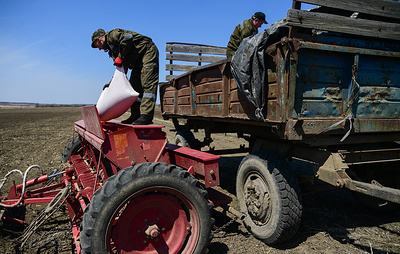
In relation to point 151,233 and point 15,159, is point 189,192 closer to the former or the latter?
point 151,233

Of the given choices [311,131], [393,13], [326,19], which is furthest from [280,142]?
[393,13]

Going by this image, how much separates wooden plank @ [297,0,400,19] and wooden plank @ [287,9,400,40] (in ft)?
0.34

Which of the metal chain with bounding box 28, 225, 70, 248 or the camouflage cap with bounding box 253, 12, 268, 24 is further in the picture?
the camouflage cap with bounding box 253, 12, 268, 24

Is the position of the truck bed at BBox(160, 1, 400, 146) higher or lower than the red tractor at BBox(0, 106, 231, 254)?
higher

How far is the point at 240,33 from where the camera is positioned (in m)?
5.02

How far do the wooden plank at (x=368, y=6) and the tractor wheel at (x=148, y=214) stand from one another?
2.11 metres

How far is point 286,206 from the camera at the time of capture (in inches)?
113

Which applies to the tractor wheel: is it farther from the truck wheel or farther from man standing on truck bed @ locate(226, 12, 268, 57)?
man standing on truck bed @ locate(226, 12, 268, 57)

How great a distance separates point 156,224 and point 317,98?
204 cm

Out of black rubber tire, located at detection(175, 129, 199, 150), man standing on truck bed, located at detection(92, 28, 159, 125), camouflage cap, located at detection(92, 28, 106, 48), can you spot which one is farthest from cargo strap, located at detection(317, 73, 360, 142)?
black rubber tire, located at detection(175, 129, 199, 150)

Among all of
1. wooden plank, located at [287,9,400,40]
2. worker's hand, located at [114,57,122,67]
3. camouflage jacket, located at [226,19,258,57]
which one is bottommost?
worker's hand, located at [114,57,122,67]

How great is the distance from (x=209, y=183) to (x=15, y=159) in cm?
712

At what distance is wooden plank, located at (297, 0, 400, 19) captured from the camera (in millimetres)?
2543

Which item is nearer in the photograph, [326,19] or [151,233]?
[151,233]
